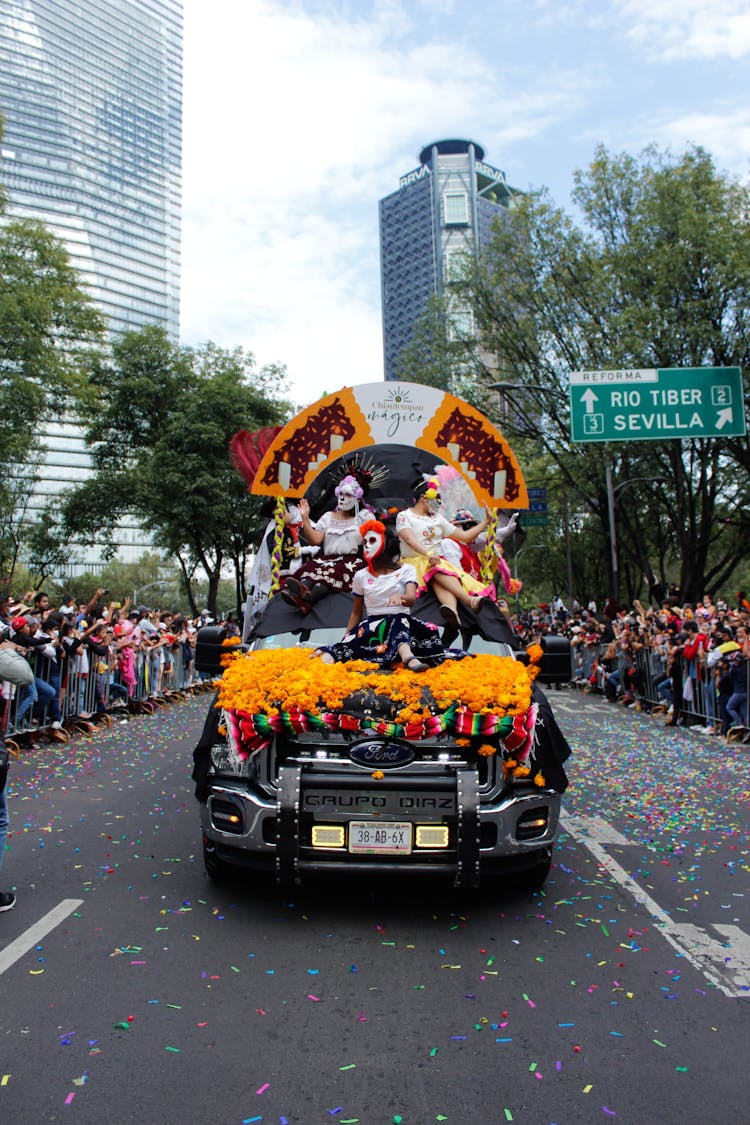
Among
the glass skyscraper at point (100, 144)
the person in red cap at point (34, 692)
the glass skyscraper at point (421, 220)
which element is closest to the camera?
the person in red cap at point (34, 692)

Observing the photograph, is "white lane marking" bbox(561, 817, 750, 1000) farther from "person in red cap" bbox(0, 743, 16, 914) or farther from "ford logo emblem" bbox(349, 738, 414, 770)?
"person in red cap" bbox(0, 743, 16, 914)

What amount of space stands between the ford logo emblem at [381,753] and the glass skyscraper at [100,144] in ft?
319

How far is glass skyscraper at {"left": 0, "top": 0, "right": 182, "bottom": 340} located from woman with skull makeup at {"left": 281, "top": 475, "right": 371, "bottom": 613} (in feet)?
306

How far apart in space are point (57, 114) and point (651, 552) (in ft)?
309

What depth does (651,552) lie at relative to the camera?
150 feet

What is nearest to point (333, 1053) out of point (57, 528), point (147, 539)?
point (57, 528)

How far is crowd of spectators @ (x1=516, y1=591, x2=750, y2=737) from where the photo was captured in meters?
13.3

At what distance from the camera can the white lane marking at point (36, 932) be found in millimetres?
4355

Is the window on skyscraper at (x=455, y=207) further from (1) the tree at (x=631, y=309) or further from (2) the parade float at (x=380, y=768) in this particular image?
(2) the parade float at (x=380, y=768)

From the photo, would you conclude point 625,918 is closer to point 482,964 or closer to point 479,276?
point 482,964

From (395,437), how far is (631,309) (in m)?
16.9

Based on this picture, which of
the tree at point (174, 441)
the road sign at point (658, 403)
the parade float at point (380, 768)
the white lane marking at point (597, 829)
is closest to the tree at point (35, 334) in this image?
the tree at point (174, 441)

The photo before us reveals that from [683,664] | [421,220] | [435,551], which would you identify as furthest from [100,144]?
[435,551]

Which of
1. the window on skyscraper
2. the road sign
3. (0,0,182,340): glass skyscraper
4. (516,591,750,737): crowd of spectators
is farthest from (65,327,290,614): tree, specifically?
the window on skyscraper
